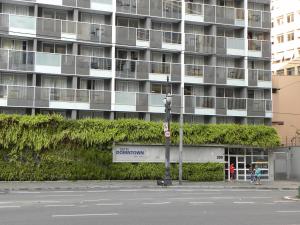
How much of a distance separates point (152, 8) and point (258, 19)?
1112cm

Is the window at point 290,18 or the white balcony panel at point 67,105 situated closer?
the white balcony panel at point 67,105

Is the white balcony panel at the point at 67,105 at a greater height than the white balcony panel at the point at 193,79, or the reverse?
the white balcony panel at the point at 193,79

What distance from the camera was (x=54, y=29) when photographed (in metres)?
41.7

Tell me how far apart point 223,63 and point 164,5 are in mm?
7859

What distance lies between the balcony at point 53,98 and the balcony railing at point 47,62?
5.01 ft

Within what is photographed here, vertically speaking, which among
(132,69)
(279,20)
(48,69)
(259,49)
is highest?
(279,20)

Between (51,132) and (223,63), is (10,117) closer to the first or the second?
(51,132)

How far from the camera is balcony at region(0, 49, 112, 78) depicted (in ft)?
133

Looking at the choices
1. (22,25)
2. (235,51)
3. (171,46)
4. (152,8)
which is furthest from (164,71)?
(22,25)

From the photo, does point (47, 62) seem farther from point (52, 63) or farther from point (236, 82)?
point (236, 82)

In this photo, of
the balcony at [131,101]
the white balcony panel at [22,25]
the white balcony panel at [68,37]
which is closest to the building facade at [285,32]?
the balcony at [131,101]

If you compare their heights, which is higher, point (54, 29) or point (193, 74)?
point (54, 29)

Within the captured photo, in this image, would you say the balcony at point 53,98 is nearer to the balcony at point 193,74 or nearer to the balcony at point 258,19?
the balcony at point 193,74

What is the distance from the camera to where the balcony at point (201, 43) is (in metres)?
46.6
